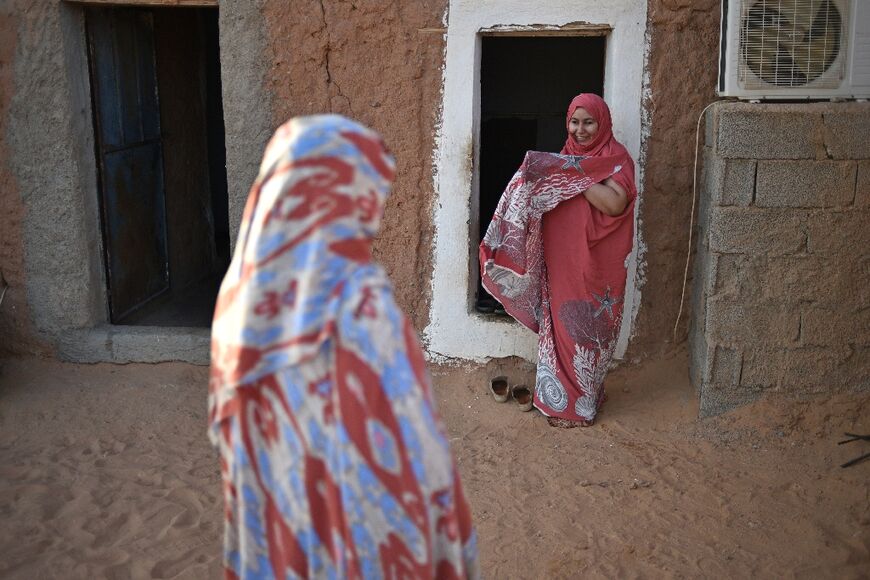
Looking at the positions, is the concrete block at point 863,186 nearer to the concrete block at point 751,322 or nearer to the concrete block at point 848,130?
the concrete block at point 848,130

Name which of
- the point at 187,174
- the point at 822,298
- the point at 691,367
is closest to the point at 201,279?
the point at 187,174

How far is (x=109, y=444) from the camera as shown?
462cm

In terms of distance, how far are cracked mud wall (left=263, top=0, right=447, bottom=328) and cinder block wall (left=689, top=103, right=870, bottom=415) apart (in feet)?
4.78

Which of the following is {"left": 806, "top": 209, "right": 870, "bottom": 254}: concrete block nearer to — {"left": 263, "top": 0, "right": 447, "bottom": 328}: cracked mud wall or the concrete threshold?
{"left": 263, "top": 0, "right": 447, "bottom": 328}: cracked mud wall

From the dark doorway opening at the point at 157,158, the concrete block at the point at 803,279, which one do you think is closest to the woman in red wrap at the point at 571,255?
the concrete block at the point at 803,279

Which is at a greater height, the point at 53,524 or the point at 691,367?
the point at 691,367

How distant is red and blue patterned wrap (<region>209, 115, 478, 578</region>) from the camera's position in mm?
1696

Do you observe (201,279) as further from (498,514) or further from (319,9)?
(498,514)

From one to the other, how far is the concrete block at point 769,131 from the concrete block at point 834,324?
0.73m

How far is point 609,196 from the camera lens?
14.6ft

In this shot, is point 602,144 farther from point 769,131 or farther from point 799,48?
point 799,48

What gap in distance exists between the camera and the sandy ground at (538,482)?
11.8 feet

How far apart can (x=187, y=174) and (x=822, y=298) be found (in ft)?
15.0

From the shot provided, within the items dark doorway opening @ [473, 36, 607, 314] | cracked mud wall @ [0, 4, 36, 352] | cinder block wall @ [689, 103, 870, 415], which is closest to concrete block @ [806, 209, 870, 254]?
cinder block wall @ [689, 103, 870, 415]
